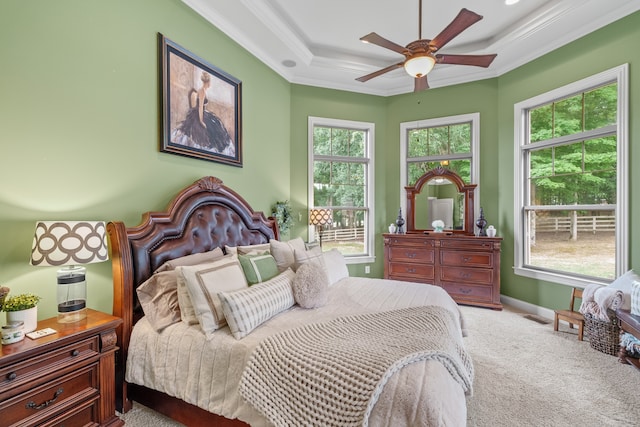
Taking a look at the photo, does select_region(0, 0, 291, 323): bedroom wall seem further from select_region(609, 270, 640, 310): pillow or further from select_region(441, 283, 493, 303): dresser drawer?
select_region(609, 270, 640, 310): pillow

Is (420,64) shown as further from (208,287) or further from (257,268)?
(208,287)

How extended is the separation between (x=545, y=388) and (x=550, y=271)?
82.3 inches

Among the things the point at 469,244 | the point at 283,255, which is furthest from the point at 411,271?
the point at 283,255

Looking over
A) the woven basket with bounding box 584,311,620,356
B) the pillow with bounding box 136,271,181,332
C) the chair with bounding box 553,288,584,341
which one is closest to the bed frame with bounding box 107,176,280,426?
the pillow with bounding box 136,271,181,332

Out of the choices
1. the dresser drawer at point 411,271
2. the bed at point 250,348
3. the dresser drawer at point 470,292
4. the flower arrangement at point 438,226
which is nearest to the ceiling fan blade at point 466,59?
the bed at point 250,348

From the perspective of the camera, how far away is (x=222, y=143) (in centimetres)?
304

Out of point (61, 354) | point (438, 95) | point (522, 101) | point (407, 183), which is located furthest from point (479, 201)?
point (61, 354)

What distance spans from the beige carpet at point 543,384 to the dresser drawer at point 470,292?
73cm

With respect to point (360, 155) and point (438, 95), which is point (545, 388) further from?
point (438, 95)

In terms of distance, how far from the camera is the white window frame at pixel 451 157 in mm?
4398

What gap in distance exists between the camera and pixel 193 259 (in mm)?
2297

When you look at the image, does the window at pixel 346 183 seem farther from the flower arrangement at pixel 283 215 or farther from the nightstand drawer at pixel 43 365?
the nightstand drawer at pixel 43 365

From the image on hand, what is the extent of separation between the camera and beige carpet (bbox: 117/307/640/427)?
1878 millimetres

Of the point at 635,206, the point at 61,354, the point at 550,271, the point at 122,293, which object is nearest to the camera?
the point at 61,354
